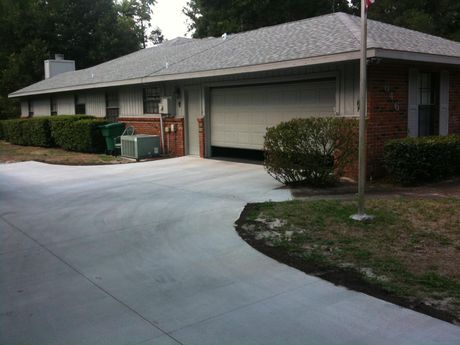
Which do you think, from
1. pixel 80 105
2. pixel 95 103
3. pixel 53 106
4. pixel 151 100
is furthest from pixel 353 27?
pixel 53 106

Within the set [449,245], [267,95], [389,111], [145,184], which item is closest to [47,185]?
[145,184]

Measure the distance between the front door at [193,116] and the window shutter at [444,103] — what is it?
6.72 m

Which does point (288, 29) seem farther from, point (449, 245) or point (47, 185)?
point (449, 245)

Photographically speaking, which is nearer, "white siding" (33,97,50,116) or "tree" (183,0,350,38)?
"white siding" (33,97,50,116)

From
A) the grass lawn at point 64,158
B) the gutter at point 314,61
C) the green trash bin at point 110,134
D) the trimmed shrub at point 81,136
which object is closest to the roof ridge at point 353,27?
the gutter at point 314,61

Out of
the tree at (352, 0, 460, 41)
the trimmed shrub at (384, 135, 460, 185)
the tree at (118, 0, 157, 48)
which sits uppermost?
the tree at (118, 0, 157, 48)

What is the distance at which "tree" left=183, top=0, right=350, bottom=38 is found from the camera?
108ft

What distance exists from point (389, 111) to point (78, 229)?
6.80 m

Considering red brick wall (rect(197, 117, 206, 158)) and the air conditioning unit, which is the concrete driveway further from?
the air conditioning unit

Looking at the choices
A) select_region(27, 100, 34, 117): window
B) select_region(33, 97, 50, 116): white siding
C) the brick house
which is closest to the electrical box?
the brick house

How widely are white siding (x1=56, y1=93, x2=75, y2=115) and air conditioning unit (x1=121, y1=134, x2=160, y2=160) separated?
25.2 feet

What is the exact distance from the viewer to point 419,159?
9461 mm

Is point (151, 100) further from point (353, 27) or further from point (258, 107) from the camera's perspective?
point (353, 27)

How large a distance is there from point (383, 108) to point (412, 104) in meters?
1.20
